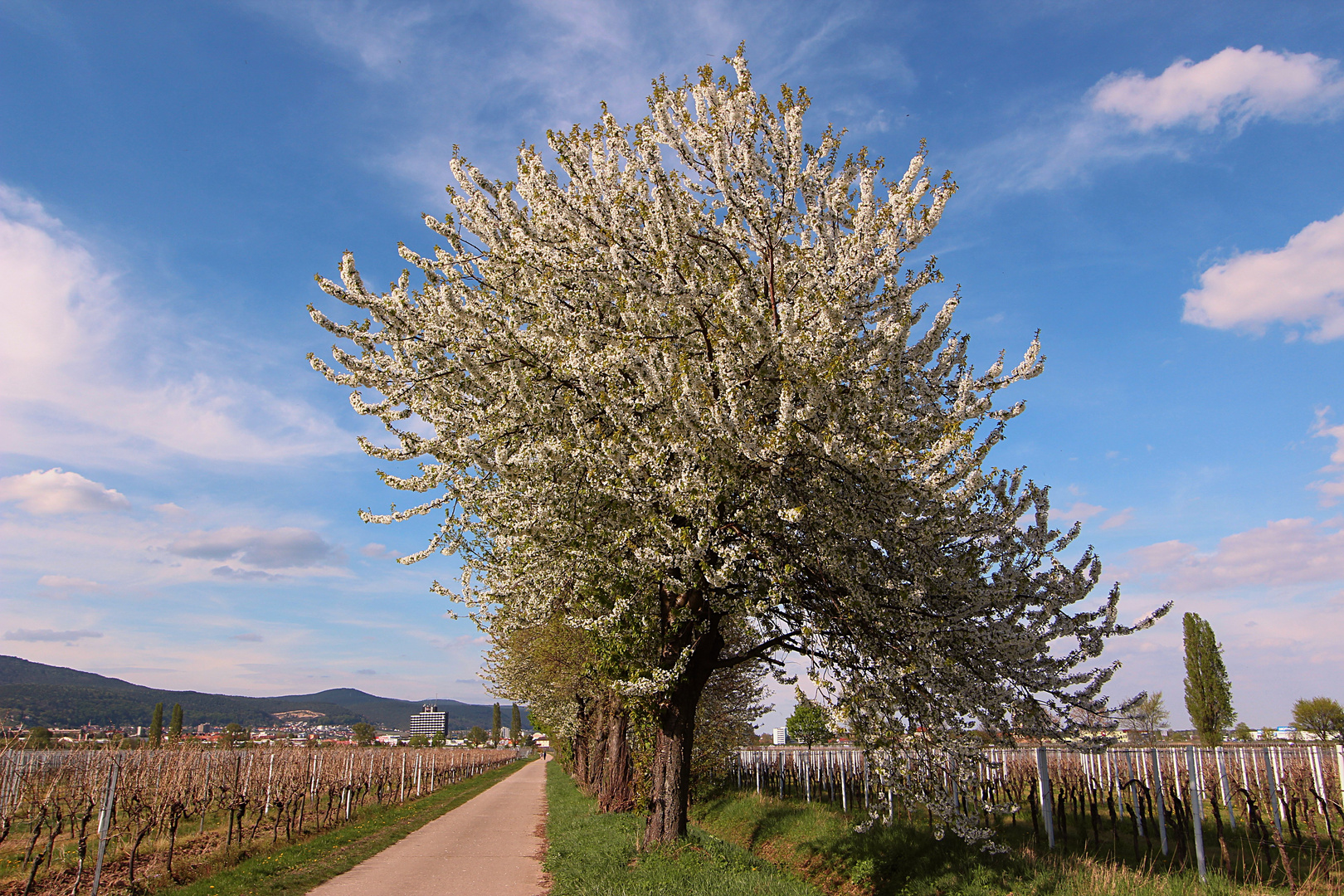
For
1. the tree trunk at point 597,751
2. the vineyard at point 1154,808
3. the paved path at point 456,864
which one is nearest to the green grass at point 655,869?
the paved path at point 456,864

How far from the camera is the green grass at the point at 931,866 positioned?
9273 mm

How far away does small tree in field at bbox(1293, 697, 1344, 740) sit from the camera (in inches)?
2227

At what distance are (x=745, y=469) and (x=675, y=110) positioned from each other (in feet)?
18.3

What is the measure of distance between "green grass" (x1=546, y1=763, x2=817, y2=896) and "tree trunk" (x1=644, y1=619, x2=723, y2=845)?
432mm

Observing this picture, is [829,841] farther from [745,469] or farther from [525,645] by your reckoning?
[525,645]

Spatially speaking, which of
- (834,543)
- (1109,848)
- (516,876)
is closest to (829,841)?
(1109,848)

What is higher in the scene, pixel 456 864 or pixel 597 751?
pixel 597 751

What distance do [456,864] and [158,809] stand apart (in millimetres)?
10471

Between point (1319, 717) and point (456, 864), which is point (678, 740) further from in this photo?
point (1319, 717)

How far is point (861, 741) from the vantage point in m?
9.36

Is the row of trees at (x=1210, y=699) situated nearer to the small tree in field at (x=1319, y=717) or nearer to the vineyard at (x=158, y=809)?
the small tree in field at (x=1319, y=717)

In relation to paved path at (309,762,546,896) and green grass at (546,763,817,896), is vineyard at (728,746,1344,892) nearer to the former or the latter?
green grass at (546,763,817,896)

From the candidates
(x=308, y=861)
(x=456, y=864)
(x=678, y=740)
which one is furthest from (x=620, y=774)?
(x=678, y=740)

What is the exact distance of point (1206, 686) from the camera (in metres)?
61.0
